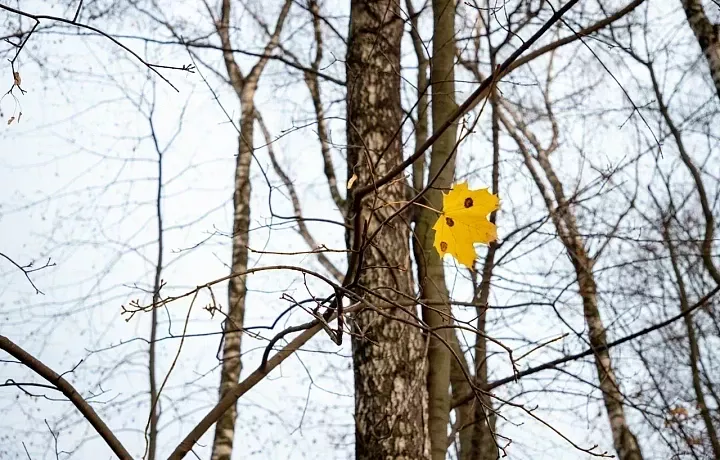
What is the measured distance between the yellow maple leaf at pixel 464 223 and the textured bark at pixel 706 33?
169 inches

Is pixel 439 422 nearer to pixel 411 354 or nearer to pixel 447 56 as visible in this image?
pixel 411 354

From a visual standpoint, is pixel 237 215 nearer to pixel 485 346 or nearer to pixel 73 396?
pixel 485 346

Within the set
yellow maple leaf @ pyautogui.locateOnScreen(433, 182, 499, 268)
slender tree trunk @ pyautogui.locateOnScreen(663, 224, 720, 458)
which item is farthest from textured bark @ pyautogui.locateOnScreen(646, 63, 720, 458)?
yellow maple leaf @ pyautogui.locateOnScreen(433, 182, 499, 268)

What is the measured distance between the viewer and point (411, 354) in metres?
2.97

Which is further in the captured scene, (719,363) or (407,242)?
(719,363)

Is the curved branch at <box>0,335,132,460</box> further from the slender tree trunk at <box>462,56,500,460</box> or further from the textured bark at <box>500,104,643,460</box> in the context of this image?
the textured bark at <box>500,104,643,460</box>

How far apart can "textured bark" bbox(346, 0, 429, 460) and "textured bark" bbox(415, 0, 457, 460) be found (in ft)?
0.48

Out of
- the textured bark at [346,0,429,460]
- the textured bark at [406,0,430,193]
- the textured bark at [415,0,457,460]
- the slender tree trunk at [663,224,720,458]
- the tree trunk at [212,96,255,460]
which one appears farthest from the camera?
the slender tree trunk at [663,224,720,458]

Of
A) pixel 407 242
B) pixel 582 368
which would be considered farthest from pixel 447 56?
pixel 582 368

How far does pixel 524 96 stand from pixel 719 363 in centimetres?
288

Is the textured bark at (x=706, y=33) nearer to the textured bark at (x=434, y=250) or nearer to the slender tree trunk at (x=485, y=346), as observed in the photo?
the slender tree trunk at (x=485, y=346)

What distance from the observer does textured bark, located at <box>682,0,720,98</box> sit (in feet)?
16.2

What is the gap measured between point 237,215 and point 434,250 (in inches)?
120

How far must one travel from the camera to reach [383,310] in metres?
2.83
